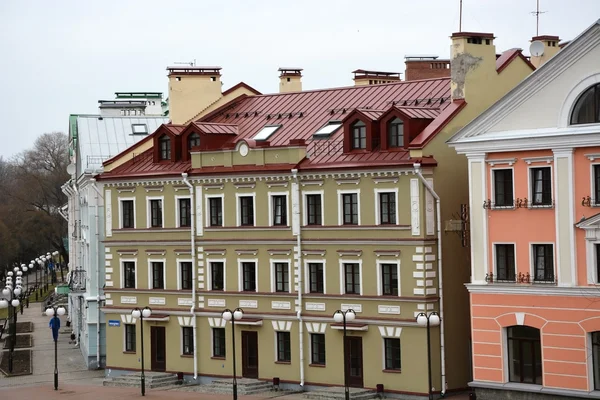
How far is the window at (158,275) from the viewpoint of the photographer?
54.8 m

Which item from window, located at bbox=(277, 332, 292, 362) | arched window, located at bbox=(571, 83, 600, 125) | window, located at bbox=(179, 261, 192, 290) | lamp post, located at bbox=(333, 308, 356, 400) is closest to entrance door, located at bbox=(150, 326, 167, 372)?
window, located at bbox=(179, 261, 192, 290)

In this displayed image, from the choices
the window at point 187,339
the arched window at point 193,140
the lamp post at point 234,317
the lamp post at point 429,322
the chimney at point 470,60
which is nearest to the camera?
the lamp post at point 429,322

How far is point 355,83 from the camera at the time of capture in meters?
58.8

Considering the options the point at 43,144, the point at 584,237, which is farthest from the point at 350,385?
the point at 43,144

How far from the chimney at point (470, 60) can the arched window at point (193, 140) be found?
40.9ft

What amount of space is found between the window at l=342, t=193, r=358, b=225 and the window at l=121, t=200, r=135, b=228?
39.2 ft

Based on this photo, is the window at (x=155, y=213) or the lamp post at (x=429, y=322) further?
the window at (x=155, y=213)

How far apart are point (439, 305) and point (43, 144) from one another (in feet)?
360

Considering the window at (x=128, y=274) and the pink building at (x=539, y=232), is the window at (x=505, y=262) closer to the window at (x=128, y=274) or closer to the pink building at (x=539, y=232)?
the pink building at (x=539, y=232)

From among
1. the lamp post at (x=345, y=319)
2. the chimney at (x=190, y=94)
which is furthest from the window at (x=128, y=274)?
the lamp post at (x=345, y=319)

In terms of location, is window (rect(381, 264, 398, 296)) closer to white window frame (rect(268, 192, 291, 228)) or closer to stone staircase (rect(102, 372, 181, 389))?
white window frame (rect(268, 192, 291, 228))

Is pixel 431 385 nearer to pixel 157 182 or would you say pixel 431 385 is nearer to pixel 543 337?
pixel 543 337

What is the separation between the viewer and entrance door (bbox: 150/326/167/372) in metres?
54.6

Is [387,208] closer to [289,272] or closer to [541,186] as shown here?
[289,272]
